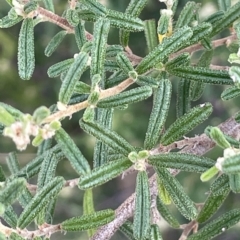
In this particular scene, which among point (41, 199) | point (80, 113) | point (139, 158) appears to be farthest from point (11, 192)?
point (80, 113)

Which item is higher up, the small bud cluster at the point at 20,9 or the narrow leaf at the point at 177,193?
the small bud cluster at the point at 20,9

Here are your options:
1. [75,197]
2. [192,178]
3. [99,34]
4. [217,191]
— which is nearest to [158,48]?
[99,34]

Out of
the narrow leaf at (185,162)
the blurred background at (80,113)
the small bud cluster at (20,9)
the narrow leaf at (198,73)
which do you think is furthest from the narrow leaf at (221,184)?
the blurred background at (80,113)

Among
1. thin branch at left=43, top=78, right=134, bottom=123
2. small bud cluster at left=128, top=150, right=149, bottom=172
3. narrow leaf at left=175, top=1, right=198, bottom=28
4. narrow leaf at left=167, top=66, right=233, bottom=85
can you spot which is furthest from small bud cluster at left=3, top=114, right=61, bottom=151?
narrow leaf at left=175, top=1, right=198, bottom=28

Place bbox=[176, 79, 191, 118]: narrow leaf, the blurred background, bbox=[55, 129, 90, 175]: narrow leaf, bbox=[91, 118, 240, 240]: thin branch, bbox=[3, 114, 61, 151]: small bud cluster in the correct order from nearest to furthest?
bbox=[3, 114, 61, 151]: small bud cluster < bbox=[55, 129, 90, 175]: narrow leaf < bbox=[91, 118, 240, 240]: thin branch < bbox=[176, 79, 191, 118]: narrow leaf < the blurred background

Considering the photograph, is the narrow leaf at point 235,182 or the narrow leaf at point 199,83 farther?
the narrow leaf at point 199,83

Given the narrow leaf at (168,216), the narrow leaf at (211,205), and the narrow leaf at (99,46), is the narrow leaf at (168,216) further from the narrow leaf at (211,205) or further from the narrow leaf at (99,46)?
the narrow leaf at (99,46)

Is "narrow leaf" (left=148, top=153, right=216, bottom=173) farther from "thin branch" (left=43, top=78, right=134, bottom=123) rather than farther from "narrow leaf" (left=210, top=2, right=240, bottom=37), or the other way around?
"narrow leaf" (left=210, top=2, right=240, bottom=37)
